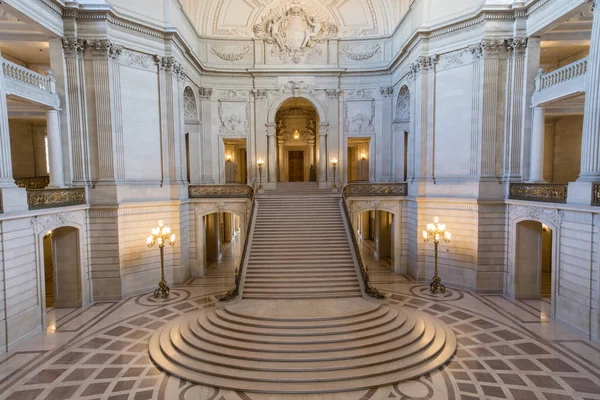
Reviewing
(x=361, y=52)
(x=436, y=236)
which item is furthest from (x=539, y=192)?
(x=361, y=52)

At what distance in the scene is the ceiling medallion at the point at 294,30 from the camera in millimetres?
21047

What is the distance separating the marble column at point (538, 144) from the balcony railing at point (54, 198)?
57.8 ft

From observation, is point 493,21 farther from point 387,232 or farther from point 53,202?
point 53,202

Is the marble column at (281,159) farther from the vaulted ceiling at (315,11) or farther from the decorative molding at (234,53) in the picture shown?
the vaulted ceiling at (315,11)

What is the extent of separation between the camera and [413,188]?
56.0 feet

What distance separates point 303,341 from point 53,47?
14.0m

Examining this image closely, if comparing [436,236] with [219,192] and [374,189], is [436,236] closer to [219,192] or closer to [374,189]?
[374,189]

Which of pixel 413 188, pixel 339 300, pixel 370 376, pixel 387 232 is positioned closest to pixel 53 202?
pixel 339 300

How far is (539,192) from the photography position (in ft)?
41.2

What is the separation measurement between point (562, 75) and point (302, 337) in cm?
1247

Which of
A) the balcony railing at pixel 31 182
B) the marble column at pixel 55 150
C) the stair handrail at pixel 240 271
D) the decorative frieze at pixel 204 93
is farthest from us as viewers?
the decorative frieze at pixel 204 93

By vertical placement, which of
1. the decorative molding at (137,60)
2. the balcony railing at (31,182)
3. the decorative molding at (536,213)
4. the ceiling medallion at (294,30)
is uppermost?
the ceiling medallion at (294,30)

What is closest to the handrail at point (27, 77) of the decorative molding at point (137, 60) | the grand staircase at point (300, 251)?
the decorative molding at point (137, 60)

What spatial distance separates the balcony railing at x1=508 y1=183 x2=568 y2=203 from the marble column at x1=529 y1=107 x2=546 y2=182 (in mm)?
888
